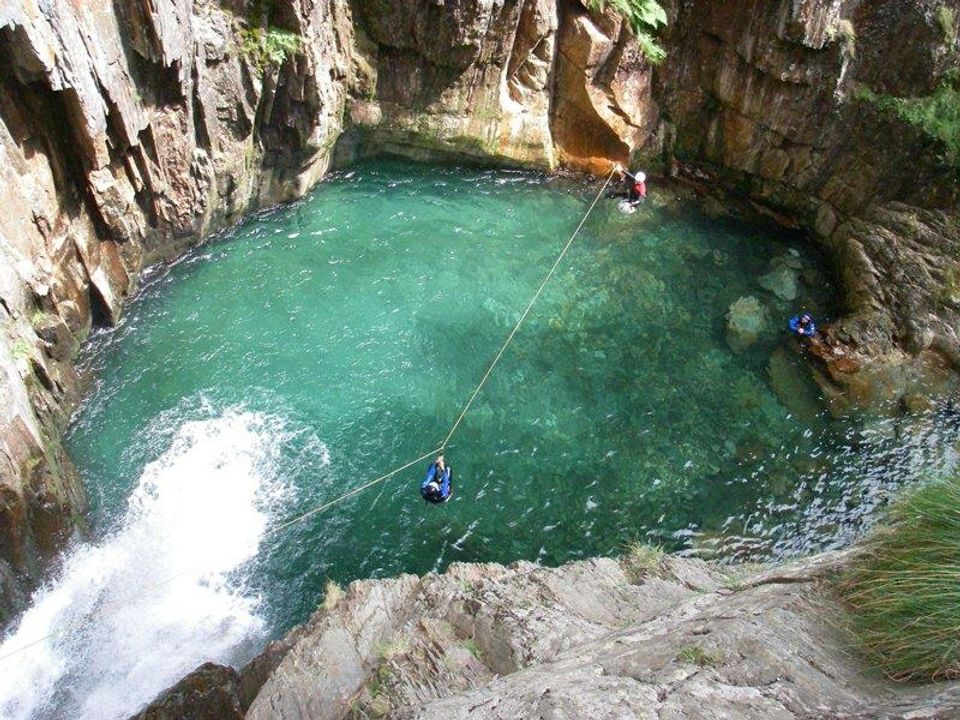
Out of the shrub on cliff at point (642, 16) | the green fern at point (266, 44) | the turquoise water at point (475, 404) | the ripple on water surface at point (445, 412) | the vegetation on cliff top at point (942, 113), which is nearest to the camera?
the ripple on water surface at point (445, 412)

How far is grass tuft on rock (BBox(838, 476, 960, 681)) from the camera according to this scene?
414 cm

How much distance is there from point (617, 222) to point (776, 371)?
557 cm

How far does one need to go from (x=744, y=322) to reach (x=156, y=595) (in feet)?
38.8

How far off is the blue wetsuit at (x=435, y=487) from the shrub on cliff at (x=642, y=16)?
11.8m

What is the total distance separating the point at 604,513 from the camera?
1089 centimetres

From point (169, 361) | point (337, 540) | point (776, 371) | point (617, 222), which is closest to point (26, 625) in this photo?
point (337, 540)

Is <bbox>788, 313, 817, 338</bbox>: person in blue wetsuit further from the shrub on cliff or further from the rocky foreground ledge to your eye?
the rocky foreground ledge

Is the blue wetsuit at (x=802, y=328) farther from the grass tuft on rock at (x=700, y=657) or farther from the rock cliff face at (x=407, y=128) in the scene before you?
the grass tuft on rock at (x=700, y=657)

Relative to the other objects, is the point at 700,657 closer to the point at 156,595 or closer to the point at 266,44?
the point at 156,595

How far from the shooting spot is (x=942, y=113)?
14.5 metres

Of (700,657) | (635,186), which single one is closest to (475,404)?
(700,657)

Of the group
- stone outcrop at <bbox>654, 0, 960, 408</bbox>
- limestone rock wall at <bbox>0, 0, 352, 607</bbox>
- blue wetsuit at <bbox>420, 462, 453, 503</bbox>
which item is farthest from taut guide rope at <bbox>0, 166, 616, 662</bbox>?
stone outcrop at <bbox>654, 0, 960, 408</bbox>

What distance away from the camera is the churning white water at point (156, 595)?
8.25 m

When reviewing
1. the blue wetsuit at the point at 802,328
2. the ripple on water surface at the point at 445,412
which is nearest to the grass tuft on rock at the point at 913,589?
the ripple on water surface at the point at 445,412
